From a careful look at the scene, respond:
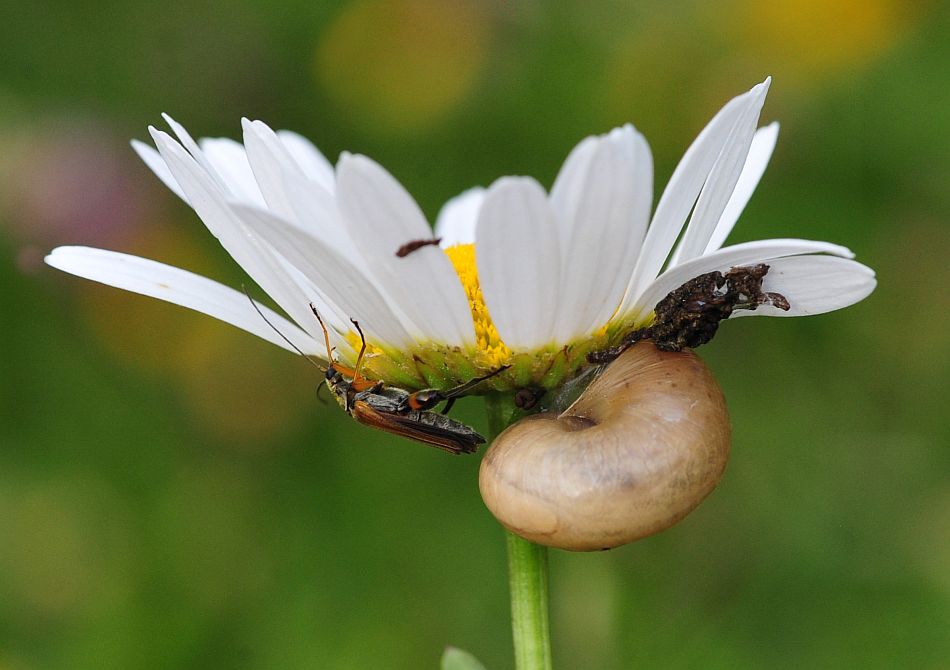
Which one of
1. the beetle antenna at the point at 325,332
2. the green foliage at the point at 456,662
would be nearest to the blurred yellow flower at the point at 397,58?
the beetle antenna at the point at 325,332

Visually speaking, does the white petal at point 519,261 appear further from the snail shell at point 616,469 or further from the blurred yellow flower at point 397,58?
the blurred yellow flower at point 397,58

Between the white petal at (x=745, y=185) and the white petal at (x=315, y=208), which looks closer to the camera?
the white petal at (x=315, y=208)

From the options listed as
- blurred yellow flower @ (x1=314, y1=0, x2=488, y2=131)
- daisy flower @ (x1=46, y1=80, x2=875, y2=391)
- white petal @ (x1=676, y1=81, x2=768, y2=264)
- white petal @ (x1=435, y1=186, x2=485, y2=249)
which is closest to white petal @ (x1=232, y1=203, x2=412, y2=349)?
daisy flower @ (x1=46, y1=80, x2=875, y2=391)

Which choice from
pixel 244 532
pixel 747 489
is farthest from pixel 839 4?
pixel 244 532

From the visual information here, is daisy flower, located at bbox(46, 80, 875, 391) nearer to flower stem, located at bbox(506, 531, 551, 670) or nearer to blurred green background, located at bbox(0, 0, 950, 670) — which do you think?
flower stem, located at bbox(506, 531, 551, 670)

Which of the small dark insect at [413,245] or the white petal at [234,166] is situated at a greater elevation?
the white petal at [234,166]
